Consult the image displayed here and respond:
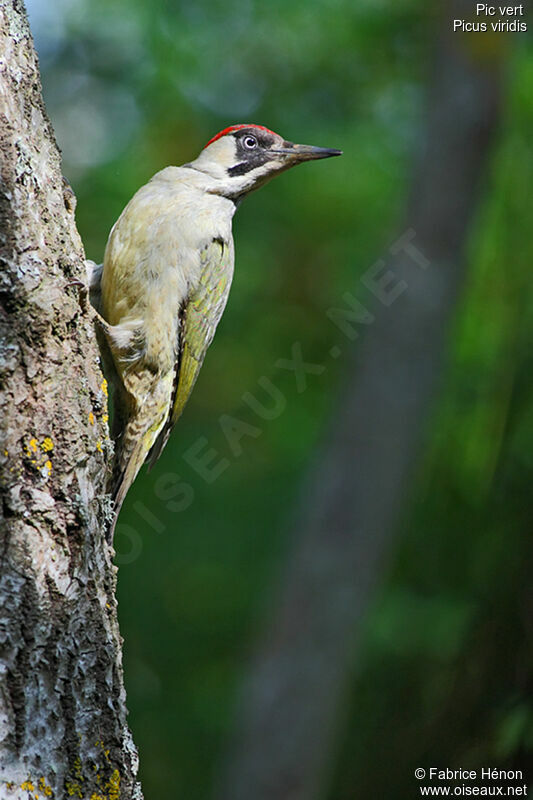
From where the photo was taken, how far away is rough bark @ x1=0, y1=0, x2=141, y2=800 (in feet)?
6.94

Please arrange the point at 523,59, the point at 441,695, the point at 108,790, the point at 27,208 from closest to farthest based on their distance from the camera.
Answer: the point at 108,790, the point at 27,208, the point at 441,695, the point at 523,59

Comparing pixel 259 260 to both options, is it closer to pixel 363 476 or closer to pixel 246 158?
pixel 363 476

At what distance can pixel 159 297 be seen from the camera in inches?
156

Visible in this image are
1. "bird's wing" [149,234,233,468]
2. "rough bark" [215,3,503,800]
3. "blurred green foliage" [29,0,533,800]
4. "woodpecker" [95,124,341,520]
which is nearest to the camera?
"woodpecker" [95,124,341,520]

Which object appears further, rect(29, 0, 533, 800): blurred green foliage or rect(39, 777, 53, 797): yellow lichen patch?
rect(29, 0, 533, 800): blurred green foliage

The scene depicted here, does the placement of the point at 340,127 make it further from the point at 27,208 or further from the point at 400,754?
the point at 27,208

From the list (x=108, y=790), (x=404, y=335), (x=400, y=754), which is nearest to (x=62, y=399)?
(x=108, y=790)

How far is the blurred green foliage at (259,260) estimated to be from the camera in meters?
8.38

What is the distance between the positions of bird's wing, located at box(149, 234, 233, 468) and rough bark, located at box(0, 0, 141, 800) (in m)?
1.55

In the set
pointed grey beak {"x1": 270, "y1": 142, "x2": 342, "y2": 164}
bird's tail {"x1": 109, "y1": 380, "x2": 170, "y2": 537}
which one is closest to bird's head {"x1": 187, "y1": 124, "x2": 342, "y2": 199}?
pointed grey beak {"x1": 270, "y1": 142, "x2": 342, "y2": 164}

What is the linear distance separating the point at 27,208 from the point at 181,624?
705 centimetres

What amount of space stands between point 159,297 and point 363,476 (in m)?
4.14

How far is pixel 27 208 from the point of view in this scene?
2.45m

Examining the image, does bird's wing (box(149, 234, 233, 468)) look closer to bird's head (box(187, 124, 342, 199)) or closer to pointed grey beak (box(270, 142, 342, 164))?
bird's head (box(187, 124, 342, 199))
